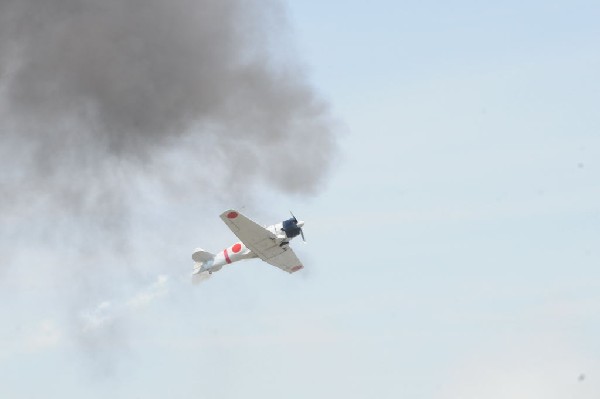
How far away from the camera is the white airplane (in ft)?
324

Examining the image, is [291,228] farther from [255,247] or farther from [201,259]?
[201,259]

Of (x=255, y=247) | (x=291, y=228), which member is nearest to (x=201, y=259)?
(x=255, y=247)

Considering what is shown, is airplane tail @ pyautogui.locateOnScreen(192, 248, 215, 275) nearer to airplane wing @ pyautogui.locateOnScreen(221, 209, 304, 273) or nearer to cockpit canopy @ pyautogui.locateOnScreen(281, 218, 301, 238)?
A: airplane wing @ pyautogui.locateOnScreen(221, 209, 304, 273)

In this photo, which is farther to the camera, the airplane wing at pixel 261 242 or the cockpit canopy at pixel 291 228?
the cockpit canopy at pixel 291 228

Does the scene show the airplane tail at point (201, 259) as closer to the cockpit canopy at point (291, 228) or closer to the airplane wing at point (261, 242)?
the airplane wing at point (261, 242)

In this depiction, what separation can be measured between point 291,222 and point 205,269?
889 centimetres

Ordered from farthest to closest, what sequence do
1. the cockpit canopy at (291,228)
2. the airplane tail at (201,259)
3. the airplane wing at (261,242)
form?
the airplane tail at (201,259) < the cockpit canopy at (291,228) < the airplane wing at (261,242)

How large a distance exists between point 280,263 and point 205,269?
17.9 ft

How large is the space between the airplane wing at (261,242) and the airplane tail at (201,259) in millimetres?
3934

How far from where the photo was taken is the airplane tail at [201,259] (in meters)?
105

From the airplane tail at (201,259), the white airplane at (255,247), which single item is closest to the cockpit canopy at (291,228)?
the white airplane at (255,247)

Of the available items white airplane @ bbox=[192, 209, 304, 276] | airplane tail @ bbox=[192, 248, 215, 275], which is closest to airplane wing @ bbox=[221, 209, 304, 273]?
white airplane @ bbox=[192, 209, 304, 276]

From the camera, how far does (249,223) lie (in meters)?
98.7

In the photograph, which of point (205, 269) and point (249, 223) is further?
point (205, 269)
